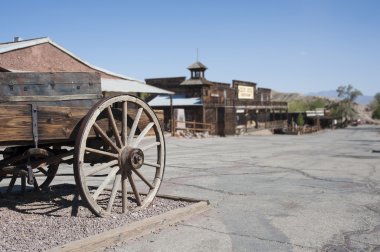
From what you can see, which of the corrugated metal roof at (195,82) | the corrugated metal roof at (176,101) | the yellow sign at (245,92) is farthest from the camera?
the yellow sign at (245,92)

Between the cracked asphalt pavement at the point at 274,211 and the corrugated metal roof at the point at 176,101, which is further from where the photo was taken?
the corrugated metal roof at the point at 176,101

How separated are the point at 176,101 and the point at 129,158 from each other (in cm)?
3137

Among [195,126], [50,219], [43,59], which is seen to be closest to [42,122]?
[50,219]

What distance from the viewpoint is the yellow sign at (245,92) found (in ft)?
138

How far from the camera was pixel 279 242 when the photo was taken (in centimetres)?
488

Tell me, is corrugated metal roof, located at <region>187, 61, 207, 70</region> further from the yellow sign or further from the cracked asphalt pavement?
the cracked asphalt pavement

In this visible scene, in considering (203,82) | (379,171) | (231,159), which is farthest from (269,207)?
(203,82)

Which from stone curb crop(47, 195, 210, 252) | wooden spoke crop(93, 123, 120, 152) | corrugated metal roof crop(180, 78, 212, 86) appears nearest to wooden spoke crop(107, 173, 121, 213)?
wooden spoke crop(93, 123, 120, 152)

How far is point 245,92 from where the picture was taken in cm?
4325

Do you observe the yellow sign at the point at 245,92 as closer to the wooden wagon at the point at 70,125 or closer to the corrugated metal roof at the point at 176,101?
the corrugated metal roof at the point at 176,101

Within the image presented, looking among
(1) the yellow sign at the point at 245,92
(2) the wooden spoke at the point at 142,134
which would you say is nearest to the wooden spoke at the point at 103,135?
(2) the wooden spoke at the point at 142,134

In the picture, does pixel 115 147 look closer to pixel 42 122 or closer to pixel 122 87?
pixel 42 122

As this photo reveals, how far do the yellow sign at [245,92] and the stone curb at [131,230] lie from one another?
36149mm

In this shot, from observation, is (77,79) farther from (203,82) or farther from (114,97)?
(203,82)
